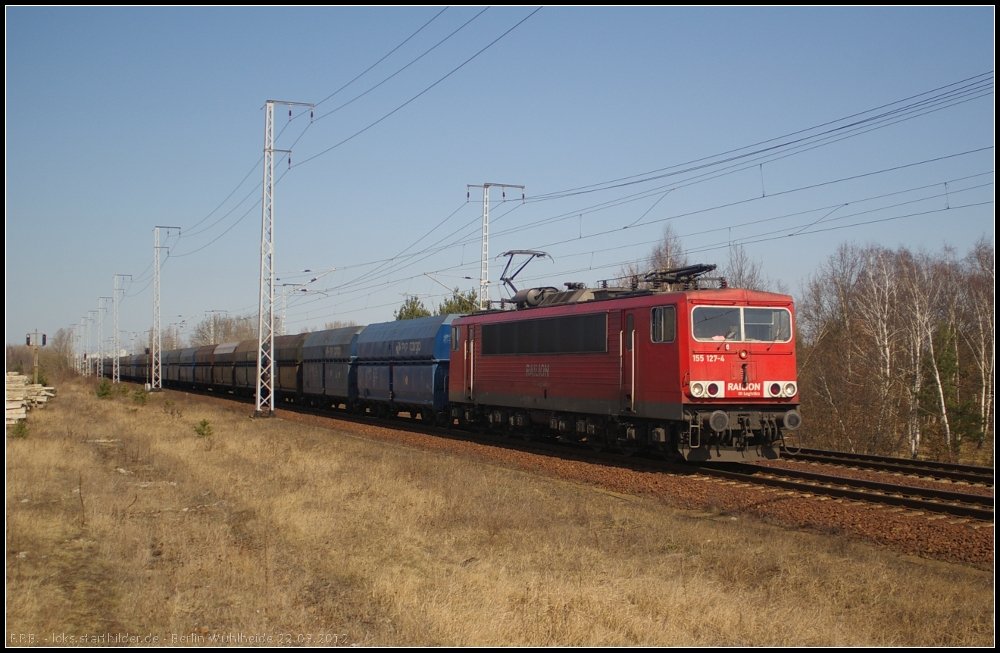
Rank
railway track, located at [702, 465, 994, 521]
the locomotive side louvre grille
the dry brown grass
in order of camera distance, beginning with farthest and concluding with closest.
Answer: the locomotive side louvre grille, railway track, located at [702, 465, 994, 521], the dry brown grass

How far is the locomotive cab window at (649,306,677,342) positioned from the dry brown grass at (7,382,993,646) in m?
3.73

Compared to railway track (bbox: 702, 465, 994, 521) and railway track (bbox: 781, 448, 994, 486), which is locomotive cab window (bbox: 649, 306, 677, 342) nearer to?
railway track (bbox: 702, 465, 994, 521)

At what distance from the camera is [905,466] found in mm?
15828

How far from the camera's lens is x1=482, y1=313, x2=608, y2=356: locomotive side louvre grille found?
1784cm

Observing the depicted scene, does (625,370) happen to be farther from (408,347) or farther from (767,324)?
(408,347)

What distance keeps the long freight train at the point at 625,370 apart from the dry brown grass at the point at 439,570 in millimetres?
3073

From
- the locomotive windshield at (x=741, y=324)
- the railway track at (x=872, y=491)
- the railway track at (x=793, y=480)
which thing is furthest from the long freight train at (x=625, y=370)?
the railway track at (x=872, y=491)

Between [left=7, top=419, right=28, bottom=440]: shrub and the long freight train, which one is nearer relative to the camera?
the long freight train

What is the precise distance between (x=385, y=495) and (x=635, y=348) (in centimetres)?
647

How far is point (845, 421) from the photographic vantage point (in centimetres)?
3062

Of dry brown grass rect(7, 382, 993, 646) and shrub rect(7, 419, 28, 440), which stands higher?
shrub rect(7, 419, 28, 440)

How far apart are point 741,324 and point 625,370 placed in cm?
258

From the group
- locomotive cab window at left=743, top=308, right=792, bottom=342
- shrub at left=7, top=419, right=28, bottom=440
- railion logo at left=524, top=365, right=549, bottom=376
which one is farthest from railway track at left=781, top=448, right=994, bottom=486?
shrub at left=7, top=419, right=28, bottom=440

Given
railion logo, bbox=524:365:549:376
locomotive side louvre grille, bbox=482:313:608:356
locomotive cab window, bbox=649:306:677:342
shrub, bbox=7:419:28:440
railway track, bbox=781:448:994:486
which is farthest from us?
shrub, bbox=7:419:28:440
